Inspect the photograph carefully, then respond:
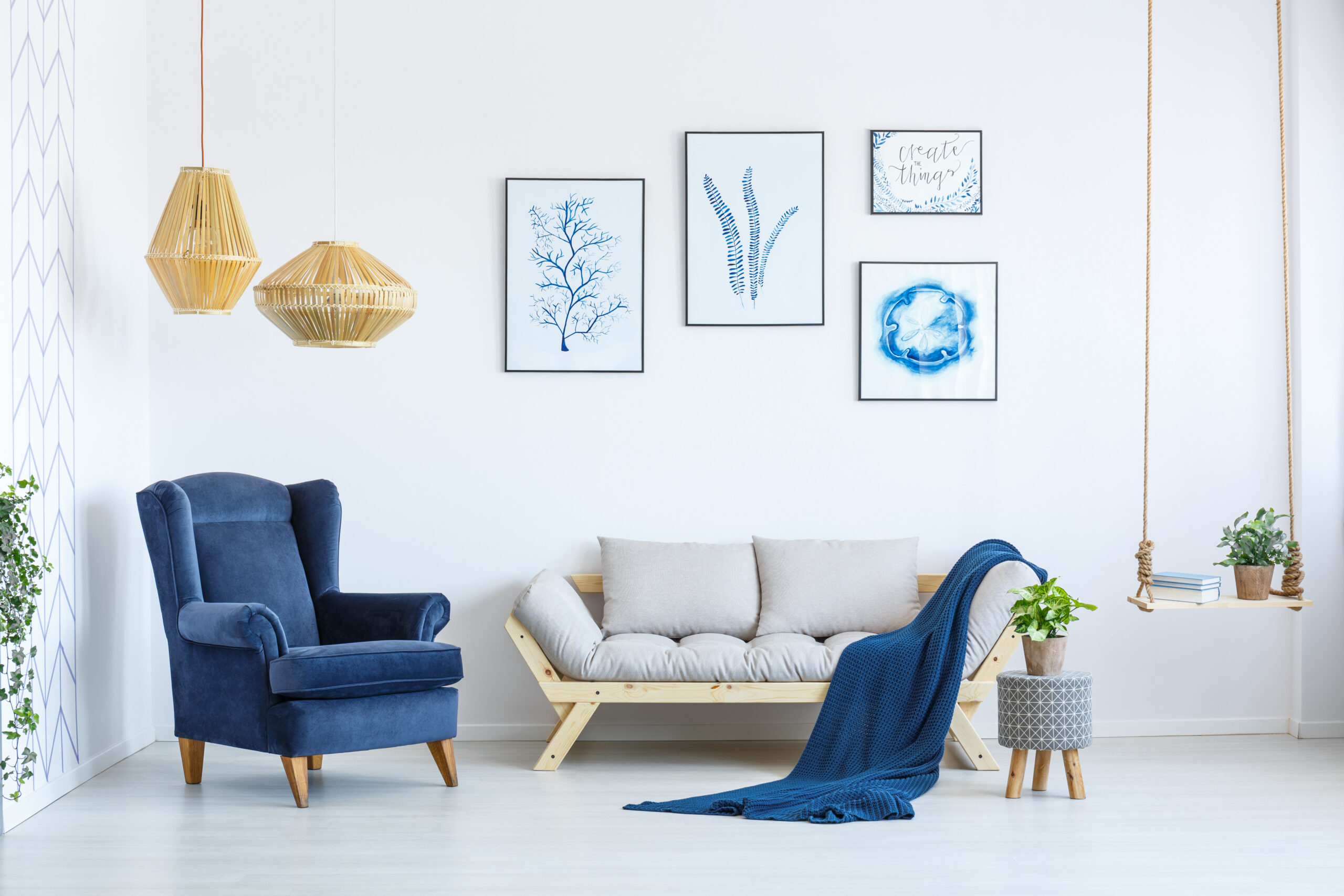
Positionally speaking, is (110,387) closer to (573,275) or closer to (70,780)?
(70,780)

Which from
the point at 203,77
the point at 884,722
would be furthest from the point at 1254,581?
the point at 203,77

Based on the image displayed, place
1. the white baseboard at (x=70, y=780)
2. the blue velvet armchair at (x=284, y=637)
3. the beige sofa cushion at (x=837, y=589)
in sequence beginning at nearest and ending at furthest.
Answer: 1. the white baseboard at (x=70, y=780)
2. the blue velvet armchair at (x=284, y=637)
3. the beige sofa cushion at (x=837, y=589)

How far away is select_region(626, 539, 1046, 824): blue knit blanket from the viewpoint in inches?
133

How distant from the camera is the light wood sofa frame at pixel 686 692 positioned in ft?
12.4

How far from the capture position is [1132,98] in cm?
442

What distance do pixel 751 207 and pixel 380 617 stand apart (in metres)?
2.12

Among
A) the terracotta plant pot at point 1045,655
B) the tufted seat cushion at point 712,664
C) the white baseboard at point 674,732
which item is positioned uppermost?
the terracotta plant pot at point 1045,655

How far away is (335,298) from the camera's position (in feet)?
11.6

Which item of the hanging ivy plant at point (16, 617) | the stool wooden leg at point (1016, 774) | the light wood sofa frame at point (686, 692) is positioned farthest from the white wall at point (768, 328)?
the hanging ivy plant at point (16, 617)

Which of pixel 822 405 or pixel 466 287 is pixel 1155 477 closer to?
pixel 822 405

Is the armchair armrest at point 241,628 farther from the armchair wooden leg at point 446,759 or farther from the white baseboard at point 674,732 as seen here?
the white baseboard at point 674,732

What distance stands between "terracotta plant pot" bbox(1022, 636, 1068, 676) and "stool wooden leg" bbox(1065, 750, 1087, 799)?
0.26 meters

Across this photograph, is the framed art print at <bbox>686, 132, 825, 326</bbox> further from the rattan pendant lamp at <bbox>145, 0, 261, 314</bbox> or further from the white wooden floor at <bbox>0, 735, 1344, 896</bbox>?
the white wooden floor at <bbox>0, 735, 1344, 896</bbox>

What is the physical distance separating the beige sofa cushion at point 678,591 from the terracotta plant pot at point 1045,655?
42.7 inches
